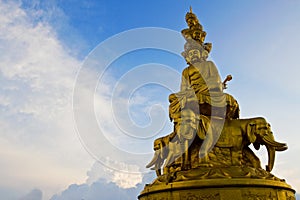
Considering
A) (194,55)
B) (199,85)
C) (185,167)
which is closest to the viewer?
(185,167)

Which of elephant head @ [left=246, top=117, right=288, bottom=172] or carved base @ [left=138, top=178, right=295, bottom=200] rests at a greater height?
elephant head @ [left=246, top=117, right=288, bottom=172]

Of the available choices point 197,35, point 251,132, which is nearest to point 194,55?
point 197,35

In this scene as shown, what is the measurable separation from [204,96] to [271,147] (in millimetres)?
1824

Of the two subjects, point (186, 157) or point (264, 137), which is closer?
point (186, 157)

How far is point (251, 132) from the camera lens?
22.2 ft

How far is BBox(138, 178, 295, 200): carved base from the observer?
5.58m

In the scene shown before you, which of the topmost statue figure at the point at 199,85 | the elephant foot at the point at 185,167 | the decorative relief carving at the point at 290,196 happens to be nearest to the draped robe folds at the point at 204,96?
the topmost statue figure at the point at 199,85

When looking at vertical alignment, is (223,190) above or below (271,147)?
below

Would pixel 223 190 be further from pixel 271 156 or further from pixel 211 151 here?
pixel 271 156

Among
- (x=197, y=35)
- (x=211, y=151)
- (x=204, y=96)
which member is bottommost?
(x=211, y=151)

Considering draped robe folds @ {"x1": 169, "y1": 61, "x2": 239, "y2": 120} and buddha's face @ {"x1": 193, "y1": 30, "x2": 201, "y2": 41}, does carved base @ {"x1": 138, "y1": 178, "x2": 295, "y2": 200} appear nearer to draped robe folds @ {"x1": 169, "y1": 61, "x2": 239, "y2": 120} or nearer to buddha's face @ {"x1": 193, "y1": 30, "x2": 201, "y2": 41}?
draped robe folds @ {"x1": 169, "y1": 61, "x2": 239, "y2": 120}

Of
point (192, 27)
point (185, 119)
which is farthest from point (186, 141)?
point (192, 27)

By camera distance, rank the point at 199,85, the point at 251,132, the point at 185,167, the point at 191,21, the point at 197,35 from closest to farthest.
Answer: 1. the point at 185,167
2. the point at 251,132
3. the point at 199,85
4. the point at 197,35
5. the point at 191,21

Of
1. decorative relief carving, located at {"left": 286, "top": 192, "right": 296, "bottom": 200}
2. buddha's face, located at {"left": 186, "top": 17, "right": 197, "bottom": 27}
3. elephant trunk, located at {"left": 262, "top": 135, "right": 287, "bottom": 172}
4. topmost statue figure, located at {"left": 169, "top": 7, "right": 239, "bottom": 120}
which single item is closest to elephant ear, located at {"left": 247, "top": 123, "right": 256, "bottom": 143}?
elephant trunk, located at {"left": 262, "top": 135, "right": 287, "bottom": 172}
